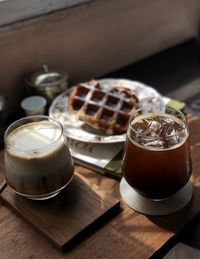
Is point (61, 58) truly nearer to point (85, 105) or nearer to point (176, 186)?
point (85, 105)

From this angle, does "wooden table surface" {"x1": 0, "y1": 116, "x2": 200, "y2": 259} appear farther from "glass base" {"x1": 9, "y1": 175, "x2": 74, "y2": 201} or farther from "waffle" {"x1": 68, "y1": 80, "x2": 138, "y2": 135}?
"waffle" {"x1": 68, "y1": 80, "x2": 138, "y2": 135}

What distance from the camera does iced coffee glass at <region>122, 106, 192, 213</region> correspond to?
681 millimetres

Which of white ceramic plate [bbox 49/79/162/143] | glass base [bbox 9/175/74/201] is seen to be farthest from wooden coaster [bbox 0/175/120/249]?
white ceramic plate [bbox 49/79/162/143]

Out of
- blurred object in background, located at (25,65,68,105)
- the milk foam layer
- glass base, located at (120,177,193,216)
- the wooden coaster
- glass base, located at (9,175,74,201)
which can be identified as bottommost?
glass base, located at (120,177,193,216)

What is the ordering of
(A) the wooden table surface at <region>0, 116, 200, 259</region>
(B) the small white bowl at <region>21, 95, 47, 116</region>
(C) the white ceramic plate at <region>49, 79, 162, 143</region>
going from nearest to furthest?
(A) the wooden table surface at <region>0, 116, 200, 259</region> < (C) the white ceramic plate at <region>49, 79, 162, 143</region> < (B) the small white bowl at <region>21, 95, 47, 116</region>

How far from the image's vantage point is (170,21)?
4.55ft

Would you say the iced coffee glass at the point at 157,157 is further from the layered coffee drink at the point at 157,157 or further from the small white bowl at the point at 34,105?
the small white bowl at the point at 34,105

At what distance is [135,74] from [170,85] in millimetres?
117

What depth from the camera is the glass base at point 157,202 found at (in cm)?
73

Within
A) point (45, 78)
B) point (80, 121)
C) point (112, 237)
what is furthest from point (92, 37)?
point (112, 237)

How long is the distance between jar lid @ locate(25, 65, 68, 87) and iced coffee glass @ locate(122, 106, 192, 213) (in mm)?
362

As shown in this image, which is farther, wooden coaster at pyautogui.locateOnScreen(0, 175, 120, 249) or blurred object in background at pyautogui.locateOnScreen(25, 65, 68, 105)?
blurred object in background at pyautogui.locateOnScreen(25, 65, 68, 105)

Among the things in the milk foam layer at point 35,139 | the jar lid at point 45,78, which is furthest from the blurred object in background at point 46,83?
the milk foam layer at point 35,139

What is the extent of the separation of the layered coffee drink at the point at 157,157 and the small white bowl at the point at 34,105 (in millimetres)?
319
